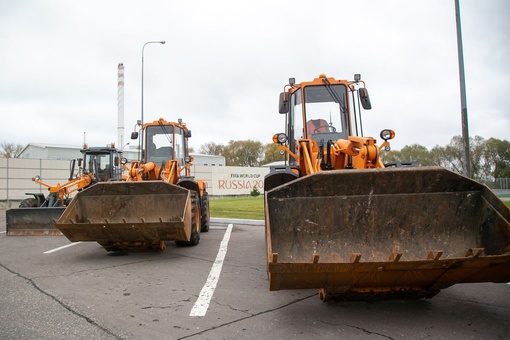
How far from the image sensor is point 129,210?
7.49m

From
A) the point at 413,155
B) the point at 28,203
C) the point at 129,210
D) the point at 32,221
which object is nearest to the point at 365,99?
the point at 129,210

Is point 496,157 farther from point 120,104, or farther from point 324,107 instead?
point 324,107

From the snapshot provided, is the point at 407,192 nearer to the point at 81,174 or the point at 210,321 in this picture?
the point at 210,321

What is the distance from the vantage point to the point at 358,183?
4207 millimetres

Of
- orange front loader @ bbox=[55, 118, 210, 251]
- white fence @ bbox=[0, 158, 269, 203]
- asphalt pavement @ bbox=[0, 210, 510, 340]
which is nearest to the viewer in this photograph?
asphalt pavement @ bbox=[0, 210, 510, 340]

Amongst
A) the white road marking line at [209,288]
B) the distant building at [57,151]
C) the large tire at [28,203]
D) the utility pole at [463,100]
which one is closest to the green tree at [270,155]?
the distant building at [57,151]

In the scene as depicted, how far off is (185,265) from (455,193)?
175 inches

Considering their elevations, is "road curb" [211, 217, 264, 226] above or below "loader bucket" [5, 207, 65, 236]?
below

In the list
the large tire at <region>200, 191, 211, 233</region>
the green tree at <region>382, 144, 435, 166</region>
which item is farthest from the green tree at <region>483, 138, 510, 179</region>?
the large tire at <region>200, 191, 211, 233</region>

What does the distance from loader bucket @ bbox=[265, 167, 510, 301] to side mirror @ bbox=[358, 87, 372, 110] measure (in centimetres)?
300

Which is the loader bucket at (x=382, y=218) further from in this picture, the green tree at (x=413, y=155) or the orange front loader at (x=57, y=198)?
the green tree at (x=413, y=155)

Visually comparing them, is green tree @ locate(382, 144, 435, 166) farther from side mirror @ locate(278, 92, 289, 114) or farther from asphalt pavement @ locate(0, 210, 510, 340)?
asphalt pavement @ locate(0, 210, 510, 340)

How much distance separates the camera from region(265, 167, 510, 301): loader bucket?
4109 millimetres

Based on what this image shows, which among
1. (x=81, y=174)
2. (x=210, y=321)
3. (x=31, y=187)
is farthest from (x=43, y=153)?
(x=210, y=321)
